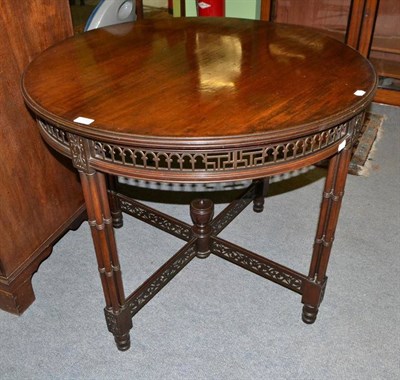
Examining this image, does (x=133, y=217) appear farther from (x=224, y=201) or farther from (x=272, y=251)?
(x=272, y=251)

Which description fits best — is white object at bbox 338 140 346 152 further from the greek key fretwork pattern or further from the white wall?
the white wall

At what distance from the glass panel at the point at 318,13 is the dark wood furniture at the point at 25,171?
1943 mm

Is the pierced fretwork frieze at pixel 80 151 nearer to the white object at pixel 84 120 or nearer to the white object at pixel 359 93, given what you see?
the white object at pixel 84 120

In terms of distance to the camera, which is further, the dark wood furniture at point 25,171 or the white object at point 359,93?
the dark wood furniture at point 25,171

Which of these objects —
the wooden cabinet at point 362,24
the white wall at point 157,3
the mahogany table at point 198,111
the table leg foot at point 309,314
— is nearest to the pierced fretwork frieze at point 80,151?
the mahogany table at point 198,111

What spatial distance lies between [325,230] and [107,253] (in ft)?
2.26

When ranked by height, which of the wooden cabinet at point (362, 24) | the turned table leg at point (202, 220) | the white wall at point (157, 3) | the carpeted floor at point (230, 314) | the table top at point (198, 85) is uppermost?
the table top at point (198, 85)

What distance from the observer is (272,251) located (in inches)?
80.7

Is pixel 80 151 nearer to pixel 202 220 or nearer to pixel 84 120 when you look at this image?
pixel 84 120

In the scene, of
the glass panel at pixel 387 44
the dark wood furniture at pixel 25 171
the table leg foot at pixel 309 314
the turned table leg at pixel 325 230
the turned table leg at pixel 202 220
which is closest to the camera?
the turned table leg at pixel 325 230

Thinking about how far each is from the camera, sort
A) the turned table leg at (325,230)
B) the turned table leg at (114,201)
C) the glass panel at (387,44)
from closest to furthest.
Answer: the turned table leg at (325,230)
the turned table leg at (114,201)
the glass panel at (387,44)

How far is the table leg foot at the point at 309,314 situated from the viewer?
1702mm

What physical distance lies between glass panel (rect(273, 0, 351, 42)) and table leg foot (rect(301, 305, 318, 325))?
6.93ft

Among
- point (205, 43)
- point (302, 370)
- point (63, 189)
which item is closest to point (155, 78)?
point (205, 43)
